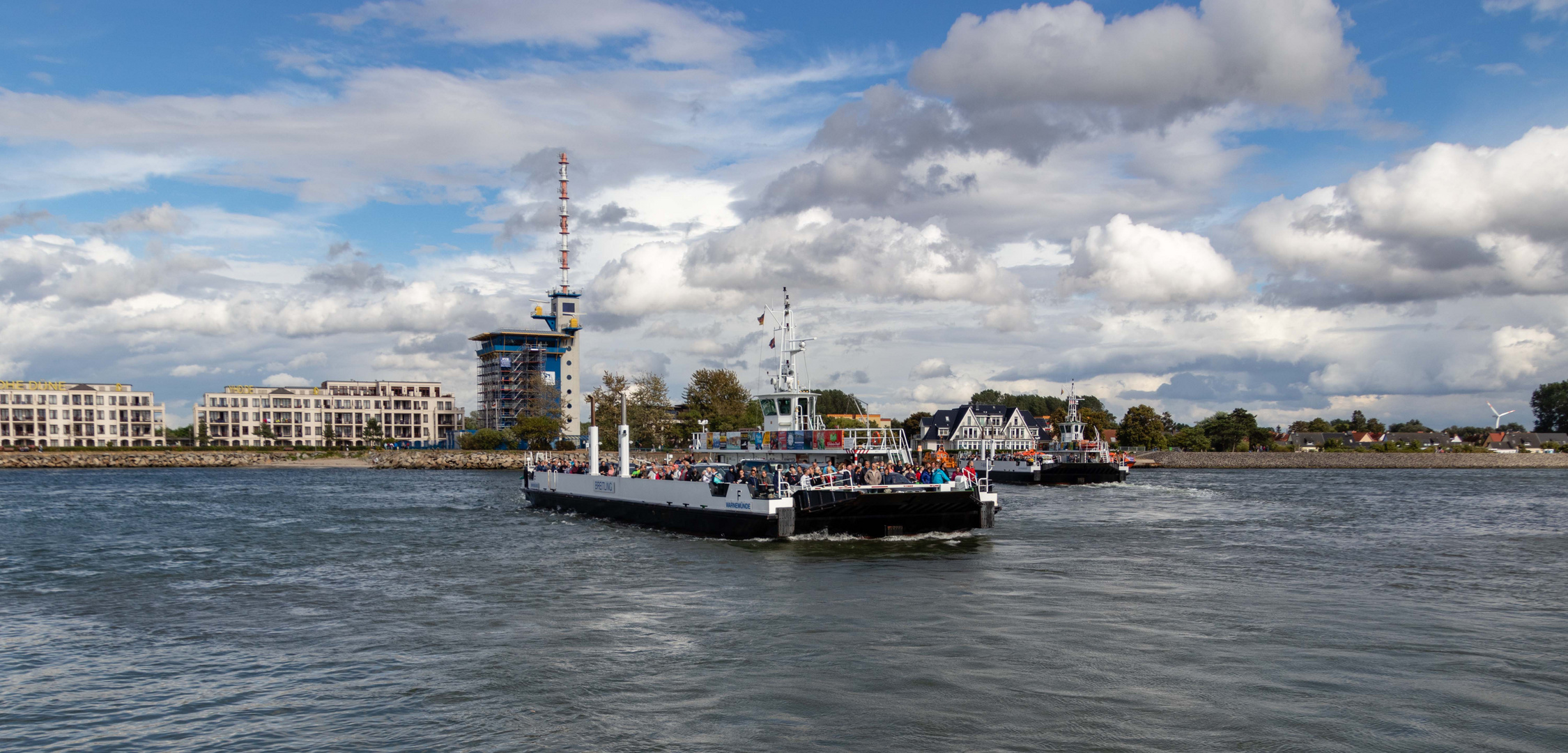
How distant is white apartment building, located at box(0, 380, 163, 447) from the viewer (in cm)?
15138

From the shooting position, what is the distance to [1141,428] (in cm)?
13275

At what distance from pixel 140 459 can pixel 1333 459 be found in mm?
151609

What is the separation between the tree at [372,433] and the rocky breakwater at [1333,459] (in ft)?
394

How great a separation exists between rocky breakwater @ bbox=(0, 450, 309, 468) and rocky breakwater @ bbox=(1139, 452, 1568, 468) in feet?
377

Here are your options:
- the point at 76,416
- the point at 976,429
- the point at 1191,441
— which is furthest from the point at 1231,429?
the point at 76,416

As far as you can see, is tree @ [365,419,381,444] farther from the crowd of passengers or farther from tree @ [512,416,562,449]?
the crowd of passengers

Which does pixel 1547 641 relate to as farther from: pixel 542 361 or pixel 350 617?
pixel 542 361

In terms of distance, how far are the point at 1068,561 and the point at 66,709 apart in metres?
21.5

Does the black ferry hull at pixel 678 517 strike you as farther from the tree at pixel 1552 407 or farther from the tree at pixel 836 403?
the tree at pixel 1552 407

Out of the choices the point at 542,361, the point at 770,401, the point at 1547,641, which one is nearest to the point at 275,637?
the point at 1547,641

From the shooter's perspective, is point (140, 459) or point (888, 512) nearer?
point (888, 512)

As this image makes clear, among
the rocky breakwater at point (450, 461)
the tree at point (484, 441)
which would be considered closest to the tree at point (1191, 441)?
the rocky breakwater at point (450, 461)

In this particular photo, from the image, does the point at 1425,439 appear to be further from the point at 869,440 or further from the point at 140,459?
the point at 140,459

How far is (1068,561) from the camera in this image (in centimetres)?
2608
